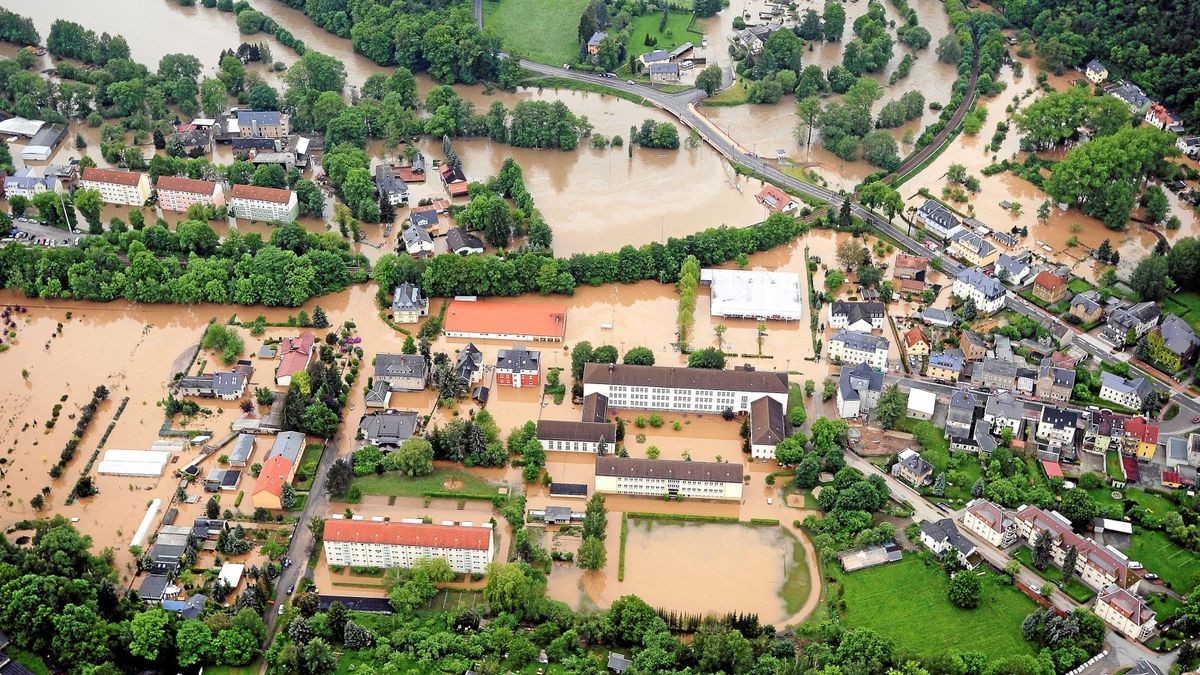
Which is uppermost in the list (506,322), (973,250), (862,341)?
(973,250)

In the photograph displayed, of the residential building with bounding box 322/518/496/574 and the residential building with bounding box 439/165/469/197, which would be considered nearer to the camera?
the residential building with bounding box 322/518/496/574

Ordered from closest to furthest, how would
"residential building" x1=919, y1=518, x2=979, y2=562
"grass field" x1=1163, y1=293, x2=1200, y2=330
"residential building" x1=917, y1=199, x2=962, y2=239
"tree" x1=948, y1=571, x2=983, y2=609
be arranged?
"tree" x1=948, y1=571, x2=983, y2=609, "residential building" x1=919, y1=518, x2=979, y2=562, "grass field" x1=1163, y1=293, x2=1200, y2=330, "residential building" x1=917, y1=199, x2=962, y2=239


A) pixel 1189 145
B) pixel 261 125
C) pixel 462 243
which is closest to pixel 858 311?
pixel 462 243

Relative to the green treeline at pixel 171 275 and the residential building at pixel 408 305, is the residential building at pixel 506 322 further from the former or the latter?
the green treeline at pixel 171 275

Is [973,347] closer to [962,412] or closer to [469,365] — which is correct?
[962,412]

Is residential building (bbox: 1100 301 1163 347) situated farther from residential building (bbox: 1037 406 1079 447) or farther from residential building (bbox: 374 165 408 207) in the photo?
residential building (bbox: 374 165 408 207)

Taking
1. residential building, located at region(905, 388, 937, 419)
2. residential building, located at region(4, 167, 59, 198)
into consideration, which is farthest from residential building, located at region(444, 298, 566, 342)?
residential building, located at region(4, 167, 59, 198)

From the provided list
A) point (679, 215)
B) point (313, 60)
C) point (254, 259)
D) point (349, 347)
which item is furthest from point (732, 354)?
Answer: point (313, 60)

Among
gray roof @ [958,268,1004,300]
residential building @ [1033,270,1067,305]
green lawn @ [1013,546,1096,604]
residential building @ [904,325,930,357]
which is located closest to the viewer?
green lawn @ [1013,546,1096,604]
